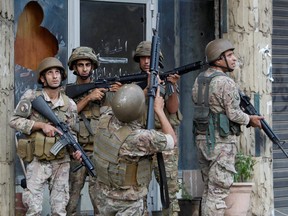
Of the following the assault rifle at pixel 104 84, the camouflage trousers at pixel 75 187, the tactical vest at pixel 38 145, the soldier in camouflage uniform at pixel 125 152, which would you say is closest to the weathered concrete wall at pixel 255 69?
the assault rifle at pixel 104 84

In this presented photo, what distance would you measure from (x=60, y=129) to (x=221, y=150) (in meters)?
1.72

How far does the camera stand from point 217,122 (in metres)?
8.05

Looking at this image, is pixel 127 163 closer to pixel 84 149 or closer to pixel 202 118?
pixel 84 149

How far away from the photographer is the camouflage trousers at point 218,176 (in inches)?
314

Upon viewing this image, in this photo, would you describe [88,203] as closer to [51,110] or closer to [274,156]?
[51,110]

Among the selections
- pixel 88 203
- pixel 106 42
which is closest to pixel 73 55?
pixel 106 42

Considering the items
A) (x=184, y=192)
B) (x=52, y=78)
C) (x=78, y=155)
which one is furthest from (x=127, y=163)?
(x=184, y=192)

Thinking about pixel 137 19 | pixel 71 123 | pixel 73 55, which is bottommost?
pixel 71 123

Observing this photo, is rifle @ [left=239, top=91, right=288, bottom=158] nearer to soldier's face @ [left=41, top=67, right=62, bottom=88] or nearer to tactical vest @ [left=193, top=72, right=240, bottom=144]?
tactical vest @ [left=193, top=72, right=240, bottom=144]

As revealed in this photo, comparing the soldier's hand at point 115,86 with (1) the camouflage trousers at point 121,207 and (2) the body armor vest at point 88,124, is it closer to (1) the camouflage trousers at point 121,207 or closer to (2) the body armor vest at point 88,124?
(2) the body armor vest at point 88,124

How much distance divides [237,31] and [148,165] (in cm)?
301

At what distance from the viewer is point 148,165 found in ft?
20.9

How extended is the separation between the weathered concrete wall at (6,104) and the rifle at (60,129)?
0.58m

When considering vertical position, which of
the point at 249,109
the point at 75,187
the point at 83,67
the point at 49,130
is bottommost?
the point at 75,187
